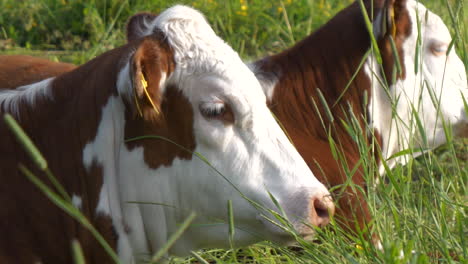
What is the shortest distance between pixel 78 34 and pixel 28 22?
1.23 feet

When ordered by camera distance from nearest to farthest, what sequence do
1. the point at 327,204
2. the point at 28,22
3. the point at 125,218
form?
1. the point at 327,204
2. the point at 125,218
3. the point at 28,22

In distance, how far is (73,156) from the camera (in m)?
2.53

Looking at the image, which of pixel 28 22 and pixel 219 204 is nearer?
pixel 219 204

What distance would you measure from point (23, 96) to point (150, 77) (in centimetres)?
53

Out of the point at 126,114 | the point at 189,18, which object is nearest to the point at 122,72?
the point at 126,114

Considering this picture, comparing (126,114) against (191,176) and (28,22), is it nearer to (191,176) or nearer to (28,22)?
(191,176)

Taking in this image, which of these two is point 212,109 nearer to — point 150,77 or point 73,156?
point 150,77

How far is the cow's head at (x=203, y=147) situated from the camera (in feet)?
7.87

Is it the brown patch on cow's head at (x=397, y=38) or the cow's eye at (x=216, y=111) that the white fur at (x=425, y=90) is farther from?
the cow's eye at (x=216, y=111)

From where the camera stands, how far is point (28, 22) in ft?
18.8

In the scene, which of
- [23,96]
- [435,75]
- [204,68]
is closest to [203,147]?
[204,68]

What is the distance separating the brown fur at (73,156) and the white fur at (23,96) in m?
0.06

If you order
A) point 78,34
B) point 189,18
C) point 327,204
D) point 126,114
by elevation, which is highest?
point 189,18

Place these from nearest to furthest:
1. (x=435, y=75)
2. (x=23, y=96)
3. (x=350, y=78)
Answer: (x=23, y=96)
(x=350, y=78)
(x=435, y=75)
